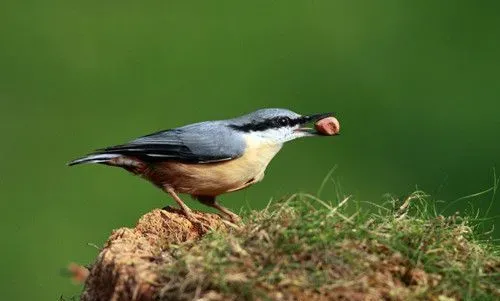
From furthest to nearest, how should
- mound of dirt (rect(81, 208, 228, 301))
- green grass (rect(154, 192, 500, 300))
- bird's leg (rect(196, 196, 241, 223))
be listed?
1. bird's leg (rect(196, 196, 241, 223))
2. mound of dirt (rect(81, 208, 228, 301))
3. green grass (rect(154, 192, 500, 300))

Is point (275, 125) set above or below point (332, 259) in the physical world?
above

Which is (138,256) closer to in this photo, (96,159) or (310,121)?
(96,159)

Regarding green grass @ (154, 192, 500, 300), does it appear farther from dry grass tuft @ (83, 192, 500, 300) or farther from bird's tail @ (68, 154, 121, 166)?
bird's tail @ (68, 154, 121, 166)

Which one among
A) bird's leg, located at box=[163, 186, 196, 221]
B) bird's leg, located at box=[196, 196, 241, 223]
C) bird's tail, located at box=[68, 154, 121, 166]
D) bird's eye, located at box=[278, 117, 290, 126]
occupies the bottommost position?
bird's leg, located at box=[196, 196, 241, 223]

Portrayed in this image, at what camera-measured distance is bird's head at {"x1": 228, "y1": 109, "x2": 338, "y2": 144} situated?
6.48 metres

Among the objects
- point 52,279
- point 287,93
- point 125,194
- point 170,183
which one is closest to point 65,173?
point 125,194

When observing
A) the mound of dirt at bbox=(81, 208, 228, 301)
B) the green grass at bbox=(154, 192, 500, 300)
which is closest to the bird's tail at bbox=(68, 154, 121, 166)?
the mound of dirt at bbox=(81, 208, 228, 301)

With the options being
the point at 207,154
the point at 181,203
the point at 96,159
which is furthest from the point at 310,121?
the point at 96,159

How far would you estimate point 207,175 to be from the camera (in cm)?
624

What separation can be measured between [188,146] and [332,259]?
242cm

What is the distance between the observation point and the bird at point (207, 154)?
6250 millimetres

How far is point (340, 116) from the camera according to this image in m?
11.5

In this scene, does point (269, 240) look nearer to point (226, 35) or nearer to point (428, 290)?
point (428, 290)

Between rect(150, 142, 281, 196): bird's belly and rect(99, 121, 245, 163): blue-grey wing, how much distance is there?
0.13 ft
